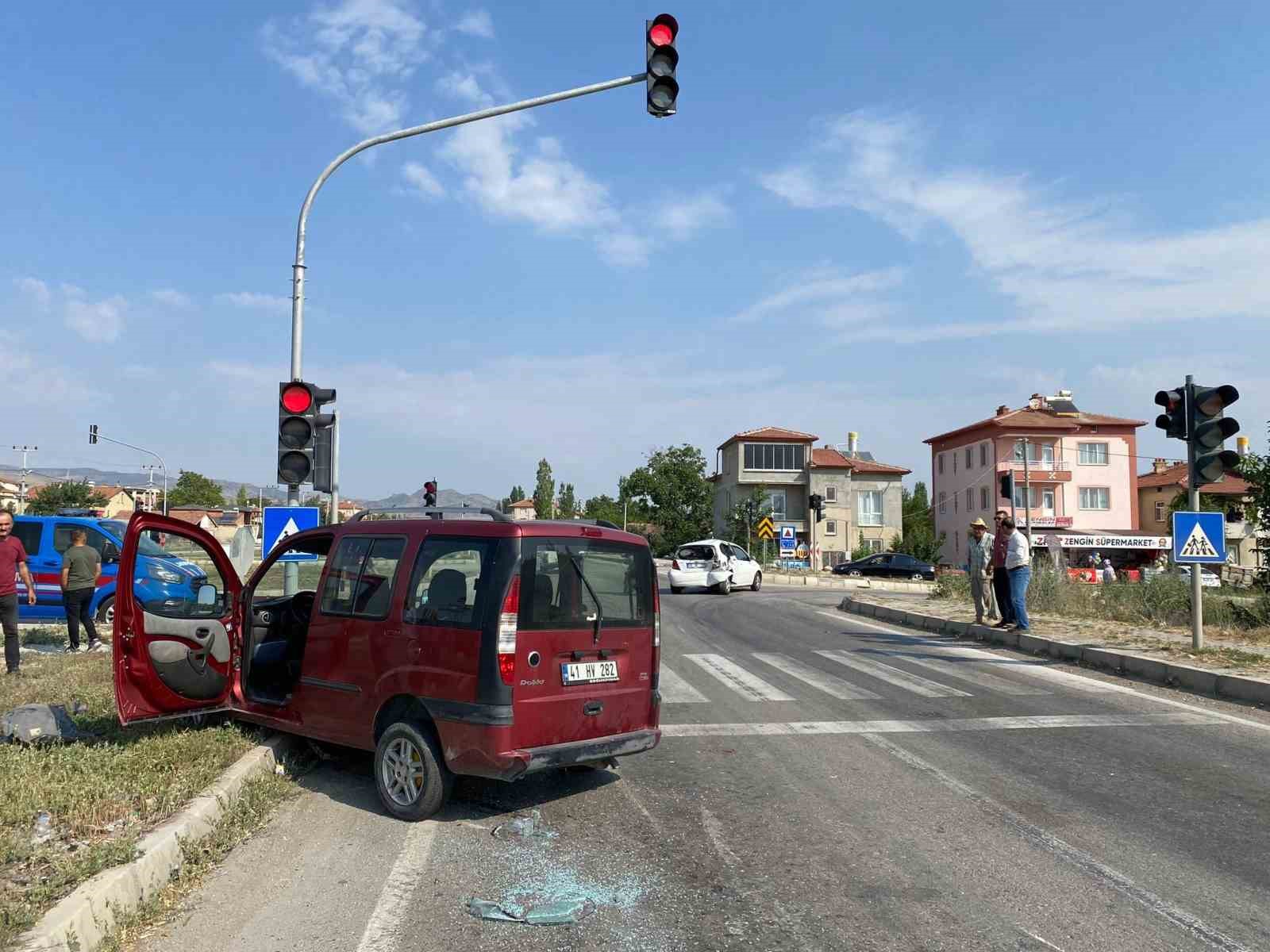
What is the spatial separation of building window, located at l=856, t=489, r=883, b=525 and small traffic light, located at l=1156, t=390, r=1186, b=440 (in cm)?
6164

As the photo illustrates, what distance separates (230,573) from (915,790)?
5.07m

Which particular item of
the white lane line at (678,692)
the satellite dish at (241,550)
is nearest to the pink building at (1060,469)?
the white lane line at (678,692)

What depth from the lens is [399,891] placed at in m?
4.59

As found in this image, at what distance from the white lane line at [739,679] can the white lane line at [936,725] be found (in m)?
1.40

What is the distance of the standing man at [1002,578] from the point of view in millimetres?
14914

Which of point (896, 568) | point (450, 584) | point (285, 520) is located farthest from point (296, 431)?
point (896, 568)

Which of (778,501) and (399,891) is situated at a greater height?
(778,501)

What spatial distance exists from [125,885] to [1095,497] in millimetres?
71542

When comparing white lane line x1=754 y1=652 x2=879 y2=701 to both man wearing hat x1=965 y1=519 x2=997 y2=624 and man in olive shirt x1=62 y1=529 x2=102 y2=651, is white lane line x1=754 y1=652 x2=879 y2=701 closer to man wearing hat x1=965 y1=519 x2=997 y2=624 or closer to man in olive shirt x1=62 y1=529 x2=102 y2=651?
man wearing hat x1=965 y1=519 x2=997 y2=624

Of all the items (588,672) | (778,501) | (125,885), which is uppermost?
(778,501)

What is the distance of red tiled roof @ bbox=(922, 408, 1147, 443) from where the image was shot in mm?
65688

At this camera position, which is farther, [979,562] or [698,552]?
[698,552]

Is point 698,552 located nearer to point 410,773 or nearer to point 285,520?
point 285,520

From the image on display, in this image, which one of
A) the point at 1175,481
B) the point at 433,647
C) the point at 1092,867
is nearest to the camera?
the point at 1092,867
